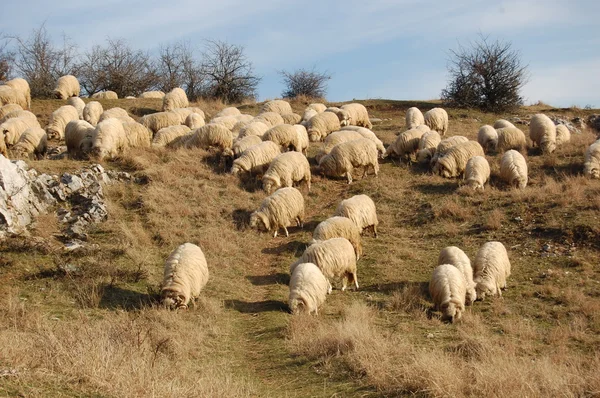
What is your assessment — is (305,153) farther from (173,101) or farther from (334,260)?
(334,260)

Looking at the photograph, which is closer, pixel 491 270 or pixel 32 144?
pixel 491 270

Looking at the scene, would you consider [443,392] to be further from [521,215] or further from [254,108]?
[254,108]

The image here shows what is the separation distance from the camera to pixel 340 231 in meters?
14.8

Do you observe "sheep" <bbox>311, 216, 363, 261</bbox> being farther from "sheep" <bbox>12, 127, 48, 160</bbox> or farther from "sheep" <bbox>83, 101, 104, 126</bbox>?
"sheep" <bbox>83, 101, 104, 126</bbox>

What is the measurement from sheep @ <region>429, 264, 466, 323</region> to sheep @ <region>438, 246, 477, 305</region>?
0.29 metres

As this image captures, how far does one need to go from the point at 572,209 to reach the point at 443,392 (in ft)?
37.3

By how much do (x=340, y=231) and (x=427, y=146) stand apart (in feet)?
29.2

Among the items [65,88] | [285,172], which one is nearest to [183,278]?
[285,172]

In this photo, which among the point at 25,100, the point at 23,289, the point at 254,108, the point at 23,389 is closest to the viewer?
the point at 23,389

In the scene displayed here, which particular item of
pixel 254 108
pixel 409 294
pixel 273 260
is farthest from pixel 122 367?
pixel 254 108

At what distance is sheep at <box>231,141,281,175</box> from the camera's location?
20031 mm

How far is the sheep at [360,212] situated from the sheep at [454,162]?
4.86 metres

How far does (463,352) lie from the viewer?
9273mm

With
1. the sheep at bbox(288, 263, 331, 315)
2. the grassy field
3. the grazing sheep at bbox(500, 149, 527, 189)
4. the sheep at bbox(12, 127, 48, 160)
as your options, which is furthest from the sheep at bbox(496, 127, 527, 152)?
the sheep at bbox(12, 127, 48, 160)
